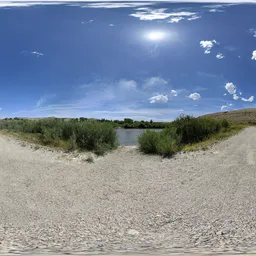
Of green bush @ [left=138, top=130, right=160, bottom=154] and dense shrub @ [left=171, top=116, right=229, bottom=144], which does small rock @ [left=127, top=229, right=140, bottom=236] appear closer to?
green bush @ [left=138, top=130, right=160, bottom=154]

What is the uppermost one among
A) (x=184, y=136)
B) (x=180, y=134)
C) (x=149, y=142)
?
(x=180, y=134)

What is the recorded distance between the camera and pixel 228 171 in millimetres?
7766

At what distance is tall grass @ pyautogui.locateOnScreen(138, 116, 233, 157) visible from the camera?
11.2 meters

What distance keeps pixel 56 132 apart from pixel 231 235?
1087 cm

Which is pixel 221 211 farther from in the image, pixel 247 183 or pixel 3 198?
pixel 3 198

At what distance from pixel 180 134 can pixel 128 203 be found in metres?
9.02

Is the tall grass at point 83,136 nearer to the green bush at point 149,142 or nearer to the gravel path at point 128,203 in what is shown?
the green bush at point 149,142

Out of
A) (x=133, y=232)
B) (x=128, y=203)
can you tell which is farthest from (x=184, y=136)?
(x=133, y=232)

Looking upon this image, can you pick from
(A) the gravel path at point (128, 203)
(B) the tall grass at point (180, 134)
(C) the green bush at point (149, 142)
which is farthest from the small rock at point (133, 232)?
(C) the green bush at point (149, 142)

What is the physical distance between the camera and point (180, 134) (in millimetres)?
14266

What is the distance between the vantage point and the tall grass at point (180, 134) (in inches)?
442

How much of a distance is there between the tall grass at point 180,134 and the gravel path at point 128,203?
3.13 feet

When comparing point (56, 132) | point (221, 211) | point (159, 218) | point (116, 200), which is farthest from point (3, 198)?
point (56, 132)

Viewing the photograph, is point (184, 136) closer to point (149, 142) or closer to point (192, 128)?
point (192, 128)
